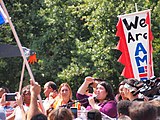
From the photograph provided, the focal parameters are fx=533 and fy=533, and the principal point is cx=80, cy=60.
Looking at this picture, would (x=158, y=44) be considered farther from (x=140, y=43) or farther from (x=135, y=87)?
(x=135, y=87)

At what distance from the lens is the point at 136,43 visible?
1019cm

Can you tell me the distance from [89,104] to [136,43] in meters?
2.66

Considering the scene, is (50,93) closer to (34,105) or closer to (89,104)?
(89,104)

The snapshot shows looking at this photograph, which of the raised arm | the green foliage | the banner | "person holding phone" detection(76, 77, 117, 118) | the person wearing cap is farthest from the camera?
the green foliage

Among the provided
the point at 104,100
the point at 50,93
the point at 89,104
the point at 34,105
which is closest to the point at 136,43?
the point at 50,93

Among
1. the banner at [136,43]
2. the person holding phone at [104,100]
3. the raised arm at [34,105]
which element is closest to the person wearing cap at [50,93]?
the person holding phone at [104,100]

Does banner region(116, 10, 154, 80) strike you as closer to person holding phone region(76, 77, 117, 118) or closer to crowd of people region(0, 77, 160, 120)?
crowd of people region(0, 77, 160, 120)

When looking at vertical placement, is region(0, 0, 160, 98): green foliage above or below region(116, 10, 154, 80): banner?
above

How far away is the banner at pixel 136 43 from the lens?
32.7 ft

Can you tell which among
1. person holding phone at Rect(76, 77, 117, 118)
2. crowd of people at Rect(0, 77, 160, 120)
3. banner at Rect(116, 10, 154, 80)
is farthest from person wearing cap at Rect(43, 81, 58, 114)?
banner at Rect(116, 10, 154, 80)

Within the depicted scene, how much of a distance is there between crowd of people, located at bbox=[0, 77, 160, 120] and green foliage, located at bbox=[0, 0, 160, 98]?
9553 mm

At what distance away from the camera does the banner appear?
392 inches

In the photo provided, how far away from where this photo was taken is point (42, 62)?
20516 mm

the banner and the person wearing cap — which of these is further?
the banner
